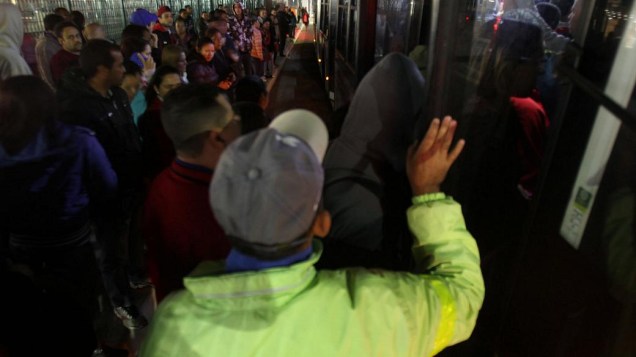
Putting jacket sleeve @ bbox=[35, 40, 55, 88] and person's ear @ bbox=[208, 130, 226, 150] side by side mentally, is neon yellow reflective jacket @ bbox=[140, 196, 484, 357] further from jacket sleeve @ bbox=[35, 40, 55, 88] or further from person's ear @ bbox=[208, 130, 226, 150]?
jacket sleeve @ bbox=[35, 40, 55, 88]

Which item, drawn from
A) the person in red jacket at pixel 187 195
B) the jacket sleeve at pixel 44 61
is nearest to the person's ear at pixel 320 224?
the person in red jacket at pixel 187 195

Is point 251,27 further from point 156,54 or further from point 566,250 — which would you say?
point 566,250

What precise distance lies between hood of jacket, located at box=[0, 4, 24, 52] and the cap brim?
12.0 feet

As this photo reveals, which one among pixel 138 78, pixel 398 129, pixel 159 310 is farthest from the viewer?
pixel 138 78

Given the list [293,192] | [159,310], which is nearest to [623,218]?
[293,192]

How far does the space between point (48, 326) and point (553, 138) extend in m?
2.01

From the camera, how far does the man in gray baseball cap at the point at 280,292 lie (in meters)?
0.95

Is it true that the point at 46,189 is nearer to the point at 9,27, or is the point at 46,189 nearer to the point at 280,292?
the point at 280,292

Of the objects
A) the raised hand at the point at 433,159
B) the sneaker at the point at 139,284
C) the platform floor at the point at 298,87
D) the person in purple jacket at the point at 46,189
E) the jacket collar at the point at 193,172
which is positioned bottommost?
the platform floor at the point at 298,87

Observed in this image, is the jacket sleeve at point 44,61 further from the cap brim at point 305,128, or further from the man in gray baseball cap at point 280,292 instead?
the man in gray baseball cap at point 280,292

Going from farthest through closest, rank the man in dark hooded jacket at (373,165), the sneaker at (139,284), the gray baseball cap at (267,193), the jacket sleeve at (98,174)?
1. the sneaker at (139,284)
2. the jacket sleeve at (98,174)
3. the man in dark hooded jacket at (373,165)
4. the gray baseball cap at (267,193)

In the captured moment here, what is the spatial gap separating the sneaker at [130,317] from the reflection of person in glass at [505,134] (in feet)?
7.32

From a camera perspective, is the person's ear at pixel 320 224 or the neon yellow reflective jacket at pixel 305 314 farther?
the person's ear at pixel 320 224

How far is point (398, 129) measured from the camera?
5.35ft
